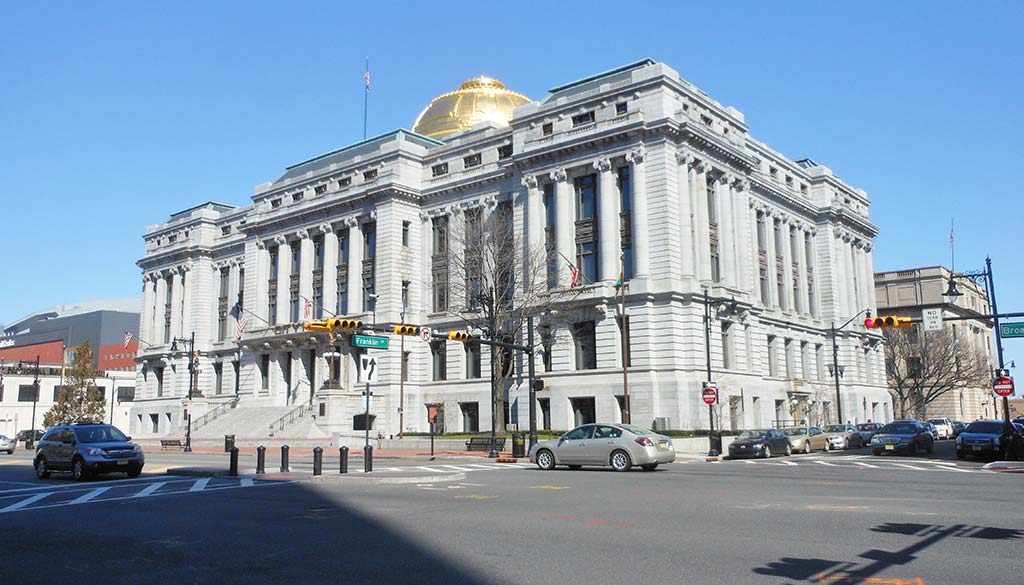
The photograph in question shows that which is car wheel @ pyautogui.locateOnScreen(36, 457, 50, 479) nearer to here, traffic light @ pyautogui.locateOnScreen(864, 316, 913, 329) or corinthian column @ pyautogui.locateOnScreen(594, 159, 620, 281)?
traffic light @ pyautogui.locateOnScreen(864, 316, 913, 329)

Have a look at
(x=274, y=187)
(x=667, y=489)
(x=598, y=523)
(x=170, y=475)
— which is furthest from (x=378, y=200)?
(x=598, y=523)

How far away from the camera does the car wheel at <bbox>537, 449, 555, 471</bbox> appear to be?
28141mm

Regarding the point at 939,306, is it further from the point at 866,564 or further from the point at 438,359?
the point at 866,564

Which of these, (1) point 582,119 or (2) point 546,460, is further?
(1) point 582,119

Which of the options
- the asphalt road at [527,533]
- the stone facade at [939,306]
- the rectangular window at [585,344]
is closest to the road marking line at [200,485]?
the asphalt road at [527,533]

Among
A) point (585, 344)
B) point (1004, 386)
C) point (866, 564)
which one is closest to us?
point (866, 564)

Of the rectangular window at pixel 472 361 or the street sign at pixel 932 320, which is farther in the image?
the rectangular window at pixel 472 361

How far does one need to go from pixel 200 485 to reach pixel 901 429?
31.8 metres

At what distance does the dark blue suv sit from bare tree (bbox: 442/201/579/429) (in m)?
23.0

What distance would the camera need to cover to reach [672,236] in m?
51.4

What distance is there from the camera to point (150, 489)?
21.3 meters

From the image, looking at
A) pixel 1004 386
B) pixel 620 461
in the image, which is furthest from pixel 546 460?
pixel 1004 386

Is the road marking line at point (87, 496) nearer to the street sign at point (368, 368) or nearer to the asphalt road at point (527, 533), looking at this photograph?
the asphalt road at point (527, 533)

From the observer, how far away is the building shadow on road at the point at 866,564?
8.63m
